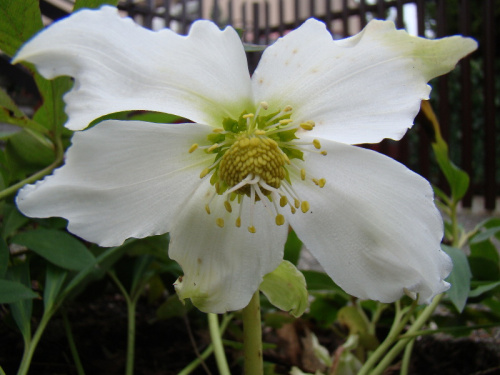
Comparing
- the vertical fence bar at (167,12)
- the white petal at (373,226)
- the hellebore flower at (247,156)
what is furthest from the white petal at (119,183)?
the vertical fence bar at (167,12)

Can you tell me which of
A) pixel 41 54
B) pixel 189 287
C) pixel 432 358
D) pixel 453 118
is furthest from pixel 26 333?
pixel 453 118

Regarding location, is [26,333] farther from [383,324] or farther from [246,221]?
[383,324]

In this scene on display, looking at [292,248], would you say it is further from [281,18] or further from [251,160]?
[281,18]

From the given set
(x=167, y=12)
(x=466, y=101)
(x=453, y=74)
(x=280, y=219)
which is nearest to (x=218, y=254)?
(x=280, y=219)

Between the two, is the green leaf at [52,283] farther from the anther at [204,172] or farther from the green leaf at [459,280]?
the green leaf at [459,280]

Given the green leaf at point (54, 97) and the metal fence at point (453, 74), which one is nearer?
the green leaf at point (54, 97)

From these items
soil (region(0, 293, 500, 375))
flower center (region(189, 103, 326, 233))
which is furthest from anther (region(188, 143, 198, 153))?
soil (region(0, 293, 500, 375))
